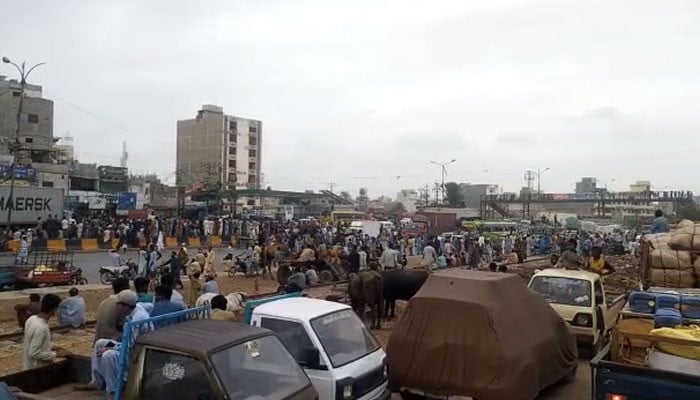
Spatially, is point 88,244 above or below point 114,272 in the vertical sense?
below

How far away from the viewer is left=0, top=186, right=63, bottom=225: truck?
35219mm

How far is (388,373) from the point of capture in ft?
25.2

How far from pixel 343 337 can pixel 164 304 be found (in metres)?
2.54

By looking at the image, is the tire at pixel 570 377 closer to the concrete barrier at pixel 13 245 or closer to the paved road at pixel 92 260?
the paved road at pixel 92 260

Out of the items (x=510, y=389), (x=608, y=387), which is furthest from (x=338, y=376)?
(x=608, y=387)

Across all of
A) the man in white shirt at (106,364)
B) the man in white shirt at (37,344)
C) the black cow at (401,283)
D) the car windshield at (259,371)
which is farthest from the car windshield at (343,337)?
the black cow at (401,283)

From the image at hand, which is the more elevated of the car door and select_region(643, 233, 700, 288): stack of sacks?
select_region(643, 233, 700, 288): stack of sacks

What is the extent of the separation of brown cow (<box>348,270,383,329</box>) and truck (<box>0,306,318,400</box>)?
7.36m

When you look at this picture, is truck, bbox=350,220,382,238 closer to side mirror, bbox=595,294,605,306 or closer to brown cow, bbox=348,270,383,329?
brown cow, bbox=348,270,383,329

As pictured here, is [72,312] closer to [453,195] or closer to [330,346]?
[330,346]

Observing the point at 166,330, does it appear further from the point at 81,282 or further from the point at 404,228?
the point at 404,228

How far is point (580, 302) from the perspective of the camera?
10859mm

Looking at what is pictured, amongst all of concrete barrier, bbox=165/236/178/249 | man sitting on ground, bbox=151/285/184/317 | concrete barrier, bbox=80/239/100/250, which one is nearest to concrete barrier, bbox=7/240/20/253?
concrete barrier, bbox=80/239/100/250

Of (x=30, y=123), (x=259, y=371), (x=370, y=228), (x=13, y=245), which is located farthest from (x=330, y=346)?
(x=30, y=123)
